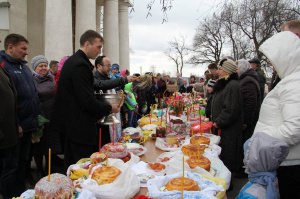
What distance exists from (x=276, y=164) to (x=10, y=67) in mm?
3312

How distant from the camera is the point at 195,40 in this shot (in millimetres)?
40219

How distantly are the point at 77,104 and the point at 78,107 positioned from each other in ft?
0.11

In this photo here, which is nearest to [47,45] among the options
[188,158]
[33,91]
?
[33,91]

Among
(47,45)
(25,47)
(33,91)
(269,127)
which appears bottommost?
(269,127)

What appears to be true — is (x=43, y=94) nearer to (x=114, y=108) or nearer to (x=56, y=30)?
(x=114, y=108)

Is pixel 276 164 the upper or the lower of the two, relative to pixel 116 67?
lower

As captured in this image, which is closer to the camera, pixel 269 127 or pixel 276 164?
pixel 276 164

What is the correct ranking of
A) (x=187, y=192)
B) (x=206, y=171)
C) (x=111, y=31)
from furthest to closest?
(x=111, y=31), (x=206, y=171), (x=187, y=192)

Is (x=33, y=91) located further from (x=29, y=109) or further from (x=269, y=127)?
(x=269, y=127)

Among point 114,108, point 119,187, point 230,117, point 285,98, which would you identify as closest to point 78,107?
point 114,108

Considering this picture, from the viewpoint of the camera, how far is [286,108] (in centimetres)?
206

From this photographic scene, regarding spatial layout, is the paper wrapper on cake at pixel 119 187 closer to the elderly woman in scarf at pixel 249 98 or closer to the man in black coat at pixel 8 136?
the man in black coat at pixel 8 136

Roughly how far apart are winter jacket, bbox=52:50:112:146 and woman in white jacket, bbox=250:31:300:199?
1624 mm

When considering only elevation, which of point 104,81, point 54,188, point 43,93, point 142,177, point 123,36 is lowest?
point 142,177
